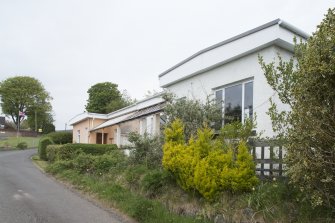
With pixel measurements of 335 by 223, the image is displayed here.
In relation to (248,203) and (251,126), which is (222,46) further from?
(248,203)

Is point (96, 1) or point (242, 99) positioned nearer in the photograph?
point (242, 99)

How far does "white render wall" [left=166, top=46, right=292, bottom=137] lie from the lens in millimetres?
9750

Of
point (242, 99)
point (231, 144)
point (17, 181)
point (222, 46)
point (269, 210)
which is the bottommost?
point (17, 181)

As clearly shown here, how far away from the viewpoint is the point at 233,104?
11.2 metres

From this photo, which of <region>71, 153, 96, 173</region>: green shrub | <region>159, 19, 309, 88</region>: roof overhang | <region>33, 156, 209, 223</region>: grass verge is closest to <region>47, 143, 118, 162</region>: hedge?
<region>71, 153, 96, 173</region>: green shrub

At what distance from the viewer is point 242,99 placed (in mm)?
10867

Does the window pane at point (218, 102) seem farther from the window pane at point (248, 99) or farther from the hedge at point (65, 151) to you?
the hedge at point (65, 151)

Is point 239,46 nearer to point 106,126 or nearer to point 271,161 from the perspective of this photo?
point 271,161

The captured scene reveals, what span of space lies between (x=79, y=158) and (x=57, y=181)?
133cm

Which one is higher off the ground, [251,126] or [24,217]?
[251,126]

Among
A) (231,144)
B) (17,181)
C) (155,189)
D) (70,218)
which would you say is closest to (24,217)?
(70,218)

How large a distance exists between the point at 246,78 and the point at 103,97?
50.1 m

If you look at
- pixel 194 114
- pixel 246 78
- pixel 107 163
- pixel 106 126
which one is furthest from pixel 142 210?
pixel 106 126

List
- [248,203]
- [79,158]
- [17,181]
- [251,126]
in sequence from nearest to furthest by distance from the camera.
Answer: [248,203]
[251,126]
[17,181]
[79,158]
